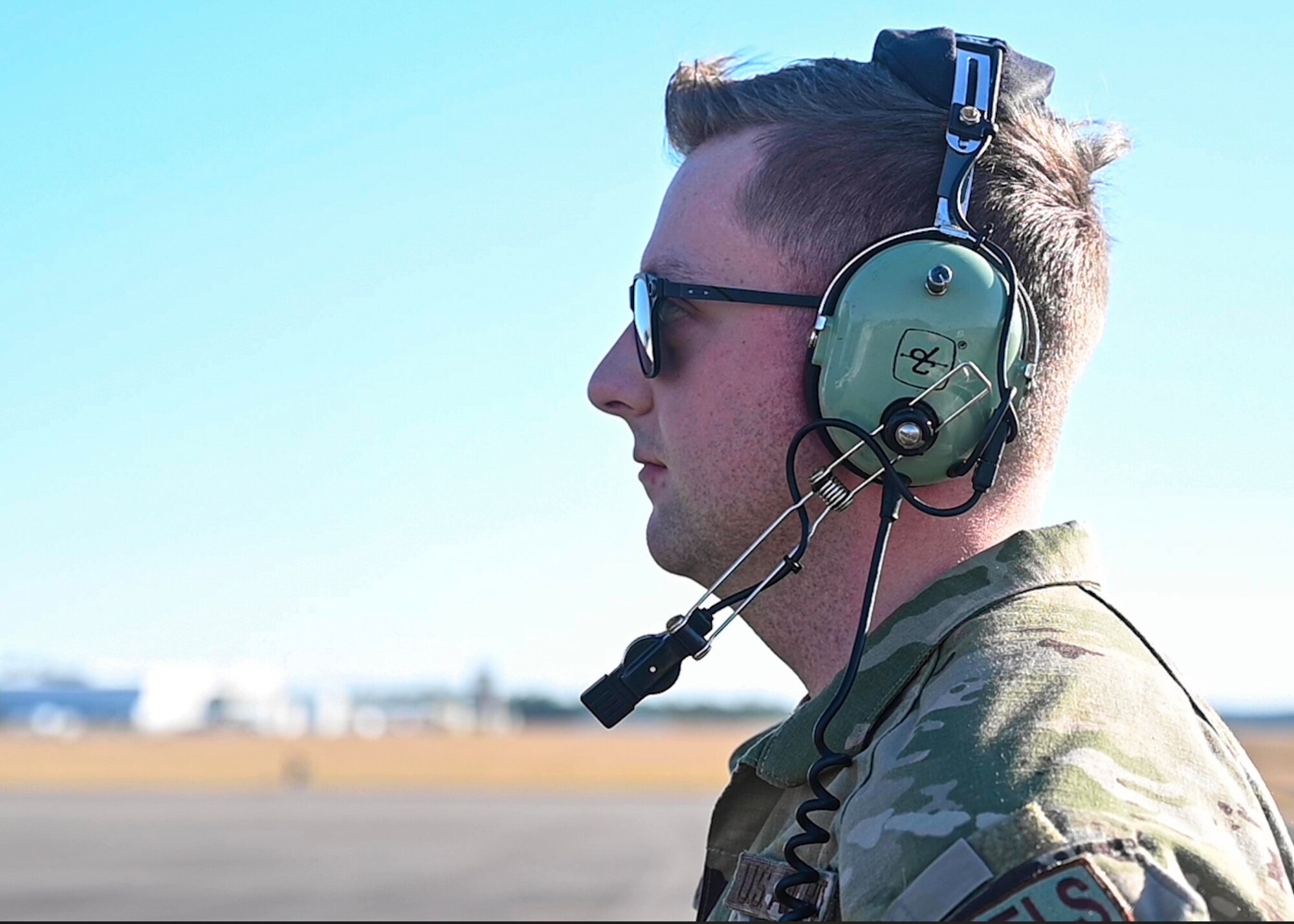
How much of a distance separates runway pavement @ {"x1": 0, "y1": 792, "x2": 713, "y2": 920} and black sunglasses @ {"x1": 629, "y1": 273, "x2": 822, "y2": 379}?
1026 cm

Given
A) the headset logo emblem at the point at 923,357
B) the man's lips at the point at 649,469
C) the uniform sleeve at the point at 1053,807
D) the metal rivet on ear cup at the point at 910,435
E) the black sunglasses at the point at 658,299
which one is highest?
the black sunglasses at the point at 658,299

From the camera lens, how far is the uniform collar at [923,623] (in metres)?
1.56

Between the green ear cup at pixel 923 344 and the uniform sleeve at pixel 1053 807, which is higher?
the green ear cup at pixel 923 344

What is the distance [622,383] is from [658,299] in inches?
6.1

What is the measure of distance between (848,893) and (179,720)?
117 meters

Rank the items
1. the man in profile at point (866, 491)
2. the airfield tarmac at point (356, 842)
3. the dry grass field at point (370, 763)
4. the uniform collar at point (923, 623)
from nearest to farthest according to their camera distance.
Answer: the man in profile at point (866, 491) → the uniform collar at point (923, 623) → the airfield tarmac at point (356, 842) → the dry grass field at point (370, 763)

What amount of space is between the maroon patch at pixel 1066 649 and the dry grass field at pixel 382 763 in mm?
26740

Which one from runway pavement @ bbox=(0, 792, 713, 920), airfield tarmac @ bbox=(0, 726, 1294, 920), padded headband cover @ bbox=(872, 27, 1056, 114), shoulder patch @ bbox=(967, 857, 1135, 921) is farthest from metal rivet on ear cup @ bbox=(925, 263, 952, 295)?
runway pavement @ bbox=(0, 792, 713, 920)

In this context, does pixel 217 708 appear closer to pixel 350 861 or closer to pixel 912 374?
pixel 350 861

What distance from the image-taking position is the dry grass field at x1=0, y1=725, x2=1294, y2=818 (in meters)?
40.6

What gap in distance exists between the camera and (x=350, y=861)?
1650 cm

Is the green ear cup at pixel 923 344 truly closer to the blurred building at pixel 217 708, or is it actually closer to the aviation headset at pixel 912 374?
the aviation headset at pixel 912 374

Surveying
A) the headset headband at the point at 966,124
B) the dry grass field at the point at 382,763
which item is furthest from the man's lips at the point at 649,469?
the dry grass field at the point at 382,763

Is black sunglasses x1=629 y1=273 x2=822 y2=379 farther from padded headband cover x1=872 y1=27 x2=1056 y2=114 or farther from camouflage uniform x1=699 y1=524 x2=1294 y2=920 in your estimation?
camouflage uniform x1=699 y1=524 x2=1294 y2=920
